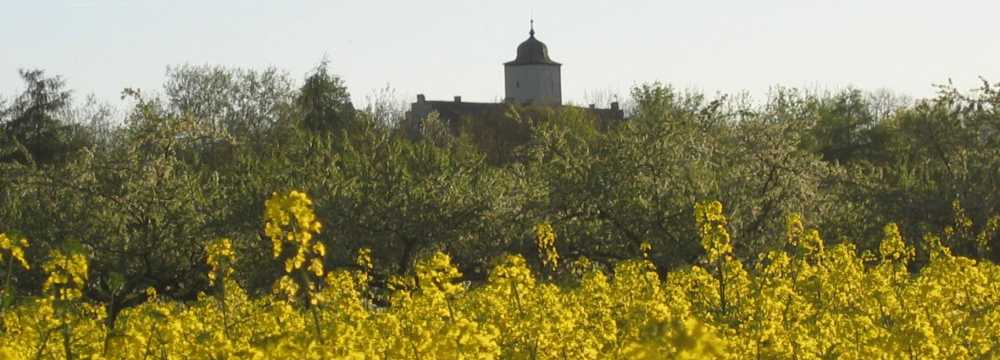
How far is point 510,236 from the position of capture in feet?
87.6

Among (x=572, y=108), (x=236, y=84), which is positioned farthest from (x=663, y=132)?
(x=236, y=84)

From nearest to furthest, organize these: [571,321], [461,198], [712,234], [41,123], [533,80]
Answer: [571,321], [712,234], [461,198], [41,123], [533,80]

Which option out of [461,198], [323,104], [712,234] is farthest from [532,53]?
[712,234]

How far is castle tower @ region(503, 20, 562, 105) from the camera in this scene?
127 metres

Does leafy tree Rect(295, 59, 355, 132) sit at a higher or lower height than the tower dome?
lower

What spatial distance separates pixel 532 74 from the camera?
12812 centimetres

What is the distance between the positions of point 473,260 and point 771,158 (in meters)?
6.27

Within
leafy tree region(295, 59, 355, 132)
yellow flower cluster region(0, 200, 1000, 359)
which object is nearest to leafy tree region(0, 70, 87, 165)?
leafy tree region(295, 59, 355, 132)

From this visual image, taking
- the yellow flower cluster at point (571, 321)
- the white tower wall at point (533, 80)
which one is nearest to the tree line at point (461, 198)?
the yellow flower cluster at point (571, 321)

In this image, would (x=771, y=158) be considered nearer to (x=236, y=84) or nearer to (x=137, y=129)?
(x=137, y=129)

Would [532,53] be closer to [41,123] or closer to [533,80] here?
[533,80]

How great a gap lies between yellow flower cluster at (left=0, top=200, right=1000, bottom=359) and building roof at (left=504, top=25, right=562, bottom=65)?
11016 cm

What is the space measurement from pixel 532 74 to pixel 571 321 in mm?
116719

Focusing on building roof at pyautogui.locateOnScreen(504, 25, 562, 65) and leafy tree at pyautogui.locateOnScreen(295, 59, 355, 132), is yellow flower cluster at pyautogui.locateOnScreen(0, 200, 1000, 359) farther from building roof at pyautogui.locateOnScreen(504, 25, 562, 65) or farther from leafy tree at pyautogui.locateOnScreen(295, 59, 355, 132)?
building roof at pyautogui.locateOnScreen(504, 25, 562, 65)
